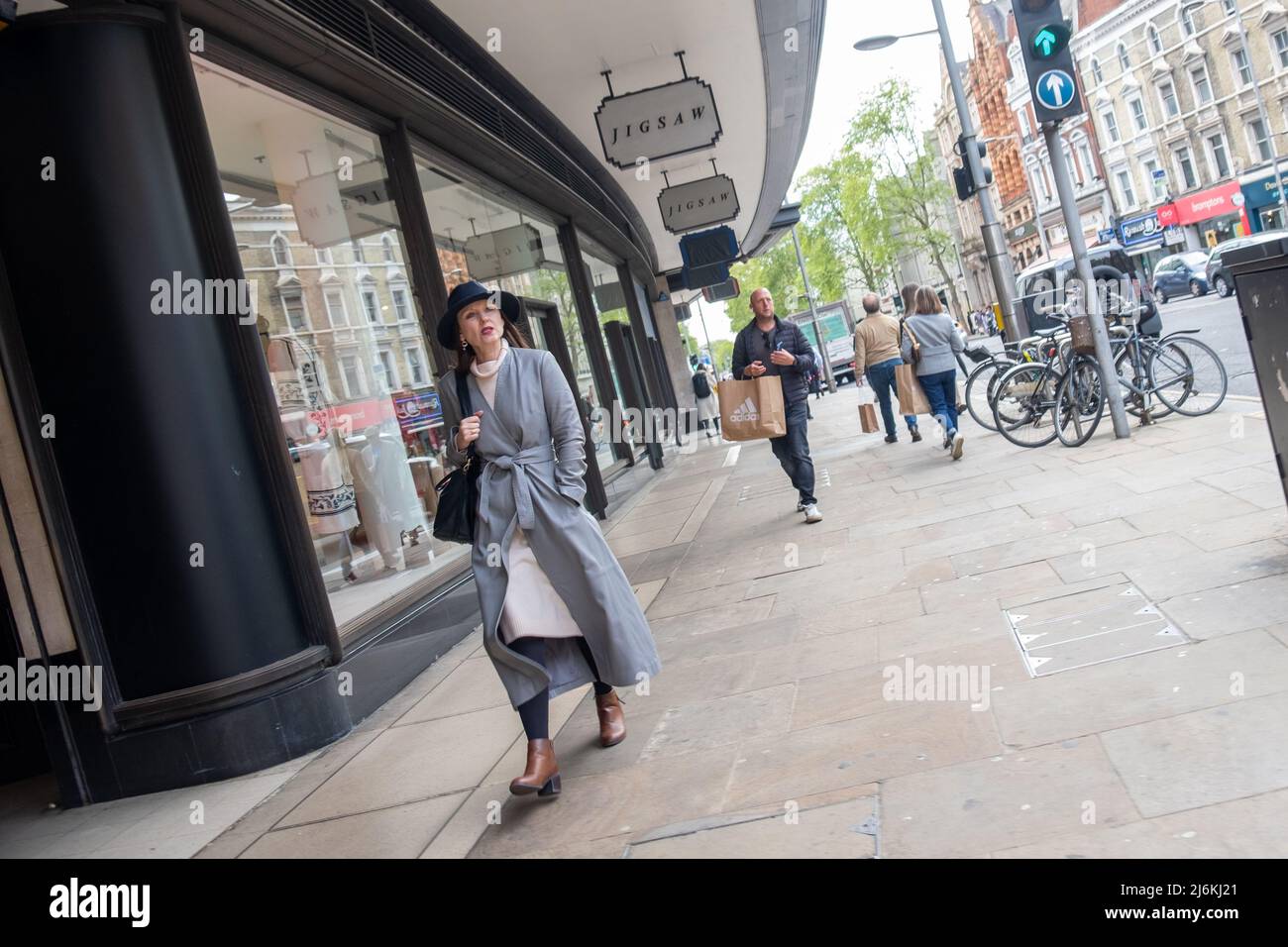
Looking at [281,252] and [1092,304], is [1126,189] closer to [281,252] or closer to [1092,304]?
[1092,304]

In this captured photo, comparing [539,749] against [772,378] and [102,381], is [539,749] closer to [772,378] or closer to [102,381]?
[102,381]

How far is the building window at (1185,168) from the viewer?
166 feet

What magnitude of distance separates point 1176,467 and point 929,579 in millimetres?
2414

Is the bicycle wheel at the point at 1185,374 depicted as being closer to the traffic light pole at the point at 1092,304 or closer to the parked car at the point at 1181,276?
the traffic light pole at the point at 1092,304

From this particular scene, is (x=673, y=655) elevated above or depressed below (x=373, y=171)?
below

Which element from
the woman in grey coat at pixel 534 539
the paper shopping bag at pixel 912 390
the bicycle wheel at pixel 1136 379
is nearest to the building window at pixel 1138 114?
the paper shopping bag at pixel 912 390

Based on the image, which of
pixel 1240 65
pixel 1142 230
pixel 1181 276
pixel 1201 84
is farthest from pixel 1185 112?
pixel 1181 276

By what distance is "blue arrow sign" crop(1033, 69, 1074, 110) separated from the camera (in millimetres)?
8781

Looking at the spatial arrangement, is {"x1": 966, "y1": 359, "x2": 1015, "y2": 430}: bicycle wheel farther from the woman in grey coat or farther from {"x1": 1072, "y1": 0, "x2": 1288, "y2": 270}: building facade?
{"x1": 1072, "y1": 0, "x2": 1288, "y2": 270}: building facade

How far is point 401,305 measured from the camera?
8398 mm
